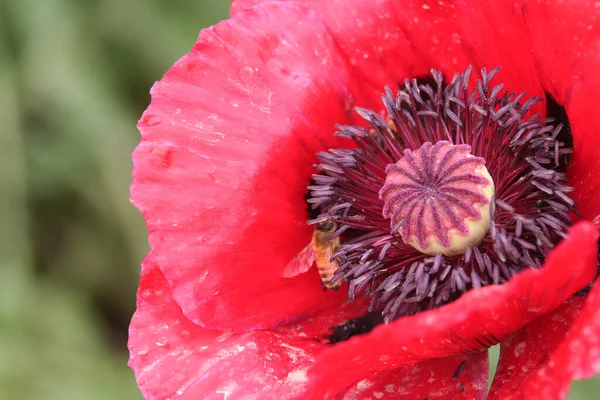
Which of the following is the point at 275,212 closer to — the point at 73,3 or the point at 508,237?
the point at 508,237

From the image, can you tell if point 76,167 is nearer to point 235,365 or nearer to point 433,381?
point 235,365

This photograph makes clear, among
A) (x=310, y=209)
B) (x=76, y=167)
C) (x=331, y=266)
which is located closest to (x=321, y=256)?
(x=331, y=266)

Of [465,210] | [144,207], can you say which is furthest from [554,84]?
[144,207]

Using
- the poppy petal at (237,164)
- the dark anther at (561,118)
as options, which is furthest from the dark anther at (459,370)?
the dark anther at (561,118)

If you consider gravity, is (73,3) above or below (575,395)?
above

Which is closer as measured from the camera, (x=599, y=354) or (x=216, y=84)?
(x=599, y=354)

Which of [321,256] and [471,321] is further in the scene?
[321,256]

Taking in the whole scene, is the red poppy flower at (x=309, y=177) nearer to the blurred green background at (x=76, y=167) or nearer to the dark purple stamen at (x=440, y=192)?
the dark purple stamen at (x=440, y=192)

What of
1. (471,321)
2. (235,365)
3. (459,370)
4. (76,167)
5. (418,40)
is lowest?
(459,370)
